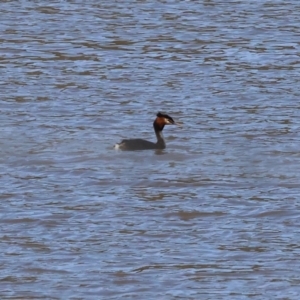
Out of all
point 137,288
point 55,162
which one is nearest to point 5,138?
point 55,162

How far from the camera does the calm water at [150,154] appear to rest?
393 inches

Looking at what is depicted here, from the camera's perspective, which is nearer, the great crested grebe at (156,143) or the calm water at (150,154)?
the calm water at (150,154)

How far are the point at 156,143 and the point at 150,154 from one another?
35 cm

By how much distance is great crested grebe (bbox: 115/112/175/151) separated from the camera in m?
14.4

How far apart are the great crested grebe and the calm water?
0.09 meters

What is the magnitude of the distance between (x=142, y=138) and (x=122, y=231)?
183 inches

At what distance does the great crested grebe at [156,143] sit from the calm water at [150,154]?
9cm

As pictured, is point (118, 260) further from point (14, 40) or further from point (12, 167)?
point (14, 40)

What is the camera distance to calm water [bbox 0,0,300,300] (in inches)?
393

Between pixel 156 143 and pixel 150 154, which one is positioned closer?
pixel 150 154

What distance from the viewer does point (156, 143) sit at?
14.9m

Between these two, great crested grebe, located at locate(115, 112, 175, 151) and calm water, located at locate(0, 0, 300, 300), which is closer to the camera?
calm water, located at locate(0, 0, 300, 300)

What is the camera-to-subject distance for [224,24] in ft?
75.6

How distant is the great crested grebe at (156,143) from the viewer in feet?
47.1
